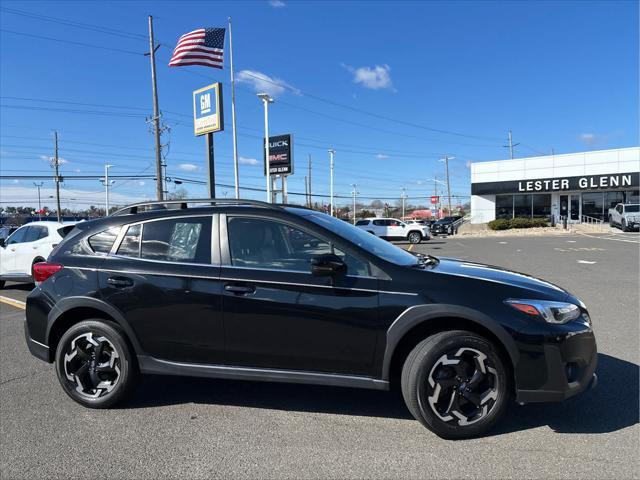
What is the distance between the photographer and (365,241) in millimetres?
3867

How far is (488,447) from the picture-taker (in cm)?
313

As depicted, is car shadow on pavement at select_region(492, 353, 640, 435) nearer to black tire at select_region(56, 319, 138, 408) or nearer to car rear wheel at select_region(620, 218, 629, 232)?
black tire at select_region(56, 319, 138, 408)

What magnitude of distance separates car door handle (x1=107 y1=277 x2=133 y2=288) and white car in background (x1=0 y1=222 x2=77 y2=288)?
7.26m

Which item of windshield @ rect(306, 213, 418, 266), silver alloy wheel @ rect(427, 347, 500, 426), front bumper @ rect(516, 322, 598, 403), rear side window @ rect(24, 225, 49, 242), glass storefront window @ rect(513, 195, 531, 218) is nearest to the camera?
front bumper @ rect(516, 322, 598, 403)

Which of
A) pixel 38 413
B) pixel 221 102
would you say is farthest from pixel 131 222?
pixel 221 102

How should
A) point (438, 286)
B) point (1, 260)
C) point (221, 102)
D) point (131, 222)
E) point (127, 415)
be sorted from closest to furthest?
point (438, 286)
point (127, 415)
point (131, 222)
point (1, 260)
point (221, 102)

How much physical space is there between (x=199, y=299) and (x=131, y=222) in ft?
3.51

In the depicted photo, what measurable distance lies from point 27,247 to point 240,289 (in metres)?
8.96

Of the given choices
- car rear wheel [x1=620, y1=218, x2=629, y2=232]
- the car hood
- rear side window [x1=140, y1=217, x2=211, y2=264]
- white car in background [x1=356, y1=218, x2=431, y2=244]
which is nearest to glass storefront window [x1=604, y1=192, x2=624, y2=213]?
car rear wheel [x1=620, y1=218, x2=629, y2=232]

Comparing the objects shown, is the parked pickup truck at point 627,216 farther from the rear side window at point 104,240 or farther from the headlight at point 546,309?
the rear side window at point 104,240

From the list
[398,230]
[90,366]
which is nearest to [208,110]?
[398,230]

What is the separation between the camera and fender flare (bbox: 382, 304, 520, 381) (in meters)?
3.13

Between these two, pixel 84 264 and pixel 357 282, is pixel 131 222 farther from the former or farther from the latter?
pixel 357 282

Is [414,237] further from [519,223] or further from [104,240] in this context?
[104,240]
